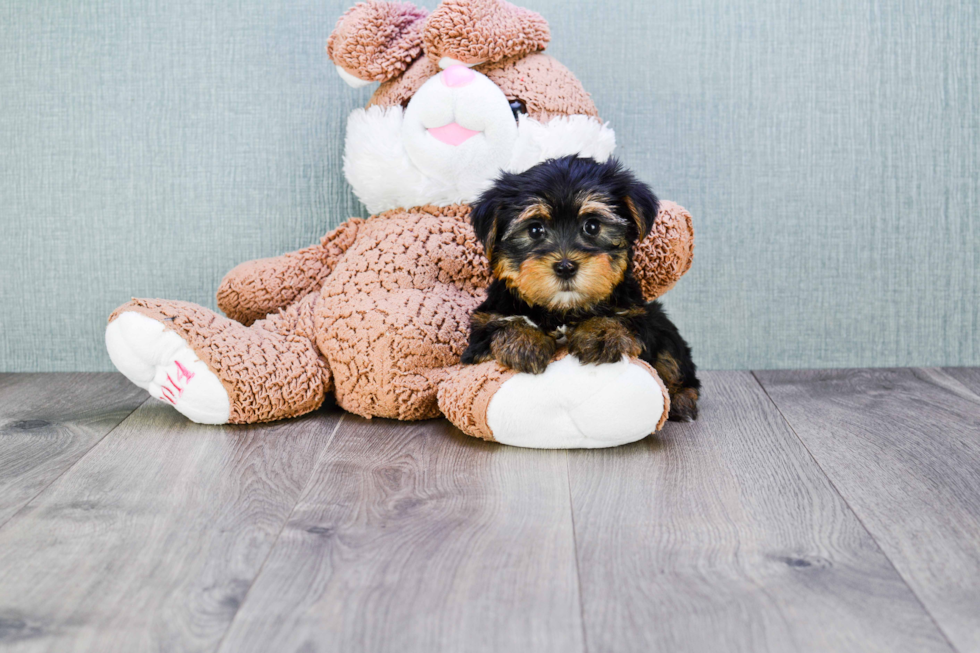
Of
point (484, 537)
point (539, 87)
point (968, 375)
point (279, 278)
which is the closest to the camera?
point (484, 537)

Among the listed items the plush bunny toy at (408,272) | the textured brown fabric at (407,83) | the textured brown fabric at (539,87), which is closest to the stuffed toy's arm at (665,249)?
the plush bunny toy at (408,272)

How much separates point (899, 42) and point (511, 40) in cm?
134

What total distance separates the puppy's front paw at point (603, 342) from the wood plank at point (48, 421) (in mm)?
1133

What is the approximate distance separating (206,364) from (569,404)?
34.9 inches

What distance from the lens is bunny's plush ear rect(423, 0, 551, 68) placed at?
2164 mm

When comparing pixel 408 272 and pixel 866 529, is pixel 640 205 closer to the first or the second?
pixel 408 272

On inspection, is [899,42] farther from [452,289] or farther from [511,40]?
[452,289]

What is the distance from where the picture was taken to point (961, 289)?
279cm

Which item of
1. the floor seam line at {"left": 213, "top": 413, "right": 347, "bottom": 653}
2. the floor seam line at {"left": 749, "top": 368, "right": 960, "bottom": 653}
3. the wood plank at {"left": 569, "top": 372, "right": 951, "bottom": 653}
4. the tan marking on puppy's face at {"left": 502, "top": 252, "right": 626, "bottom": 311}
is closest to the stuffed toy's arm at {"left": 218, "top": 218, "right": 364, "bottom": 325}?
the floor seam line at {"left": 213, "top": 413, "right": 347, "bottom": 653}

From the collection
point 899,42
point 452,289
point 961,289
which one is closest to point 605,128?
point 452,289

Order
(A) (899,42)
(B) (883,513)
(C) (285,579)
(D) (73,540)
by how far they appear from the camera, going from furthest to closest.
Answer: (A) (899,42)
(B) (883,513)
(D) (73,540)
(C) (285,579)

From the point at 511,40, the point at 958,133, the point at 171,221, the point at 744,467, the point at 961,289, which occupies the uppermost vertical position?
the point at 511,40

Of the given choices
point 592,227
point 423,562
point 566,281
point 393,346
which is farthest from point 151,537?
point 592,227

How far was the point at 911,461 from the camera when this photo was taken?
6.01 feet
